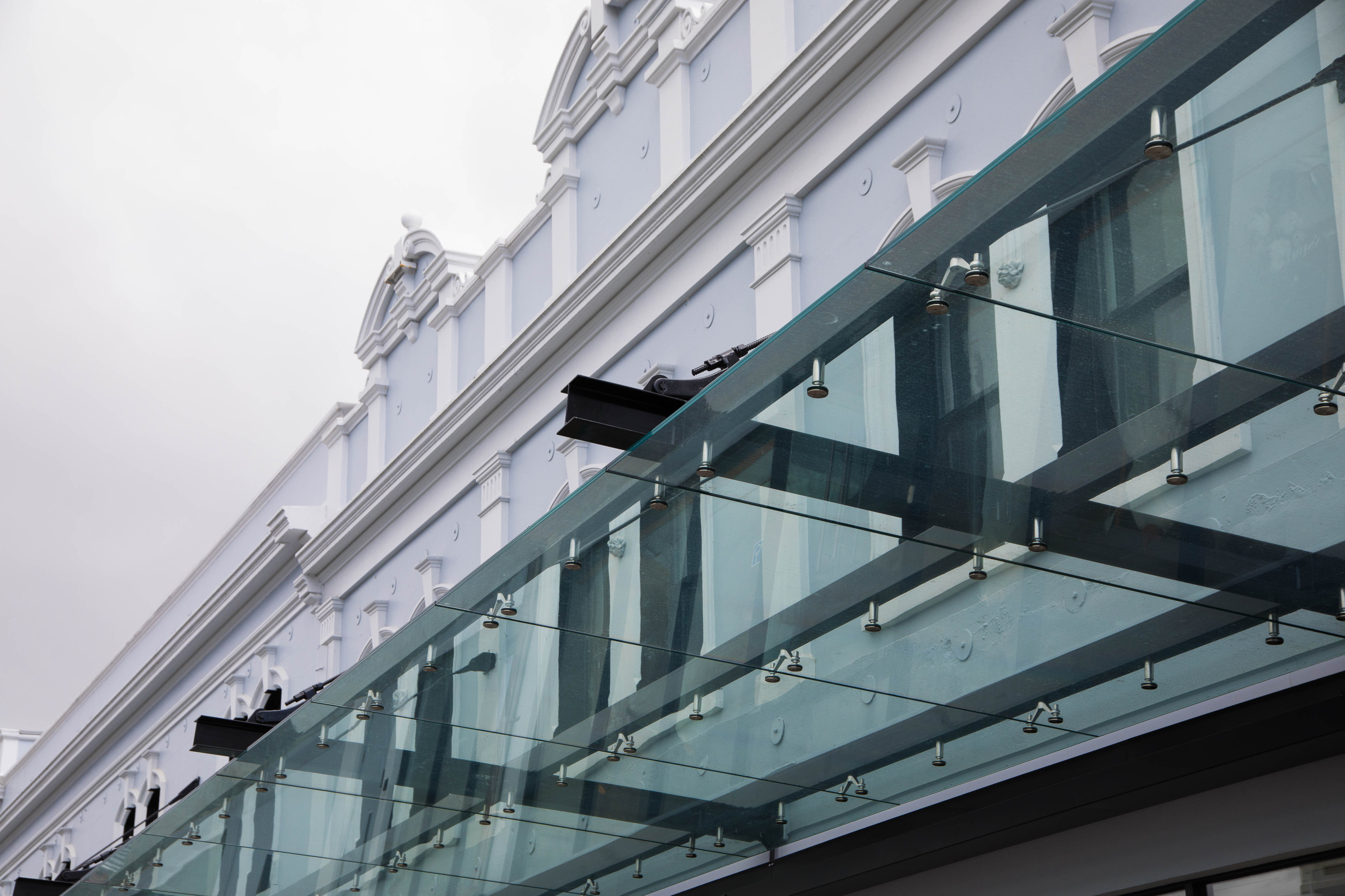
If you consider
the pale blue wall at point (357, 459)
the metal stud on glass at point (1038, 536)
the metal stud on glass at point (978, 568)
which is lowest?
the metal stud on glass at point (978, 568)

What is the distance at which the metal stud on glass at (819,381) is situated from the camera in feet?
18.3

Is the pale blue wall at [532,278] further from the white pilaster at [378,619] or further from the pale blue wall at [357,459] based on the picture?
the pale blue wall at [357,459]

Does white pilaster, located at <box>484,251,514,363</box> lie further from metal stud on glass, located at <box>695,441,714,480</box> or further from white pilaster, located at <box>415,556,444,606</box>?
metal stud on glass, located at <box>695,441,714,480</box>

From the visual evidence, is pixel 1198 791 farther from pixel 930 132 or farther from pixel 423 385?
pixel 423 385

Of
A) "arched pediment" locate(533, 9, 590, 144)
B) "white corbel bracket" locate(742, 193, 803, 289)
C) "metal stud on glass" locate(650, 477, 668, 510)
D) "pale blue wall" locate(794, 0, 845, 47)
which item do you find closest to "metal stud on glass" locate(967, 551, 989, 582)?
"metal stud on glass" locate(650, 477, 668, 510)

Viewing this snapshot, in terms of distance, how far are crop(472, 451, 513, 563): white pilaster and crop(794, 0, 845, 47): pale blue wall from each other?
5.75m

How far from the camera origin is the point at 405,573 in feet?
60.2

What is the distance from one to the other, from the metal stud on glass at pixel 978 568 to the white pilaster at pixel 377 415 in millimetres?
13980

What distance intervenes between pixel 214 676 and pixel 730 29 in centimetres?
1529

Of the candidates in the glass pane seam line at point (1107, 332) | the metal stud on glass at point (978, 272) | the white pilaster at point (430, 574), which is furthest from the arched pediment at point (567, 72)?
the metal stud on glass at point (978, 272)

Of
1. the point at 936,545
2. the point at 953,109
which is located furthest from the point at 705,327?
the point at 936,545

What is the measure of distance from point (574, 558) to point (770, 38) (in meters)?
6.70

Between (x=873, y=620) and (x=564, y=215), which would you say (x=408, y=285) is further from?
(x=873, y=620)

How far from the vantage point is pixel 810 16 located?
1230cm
